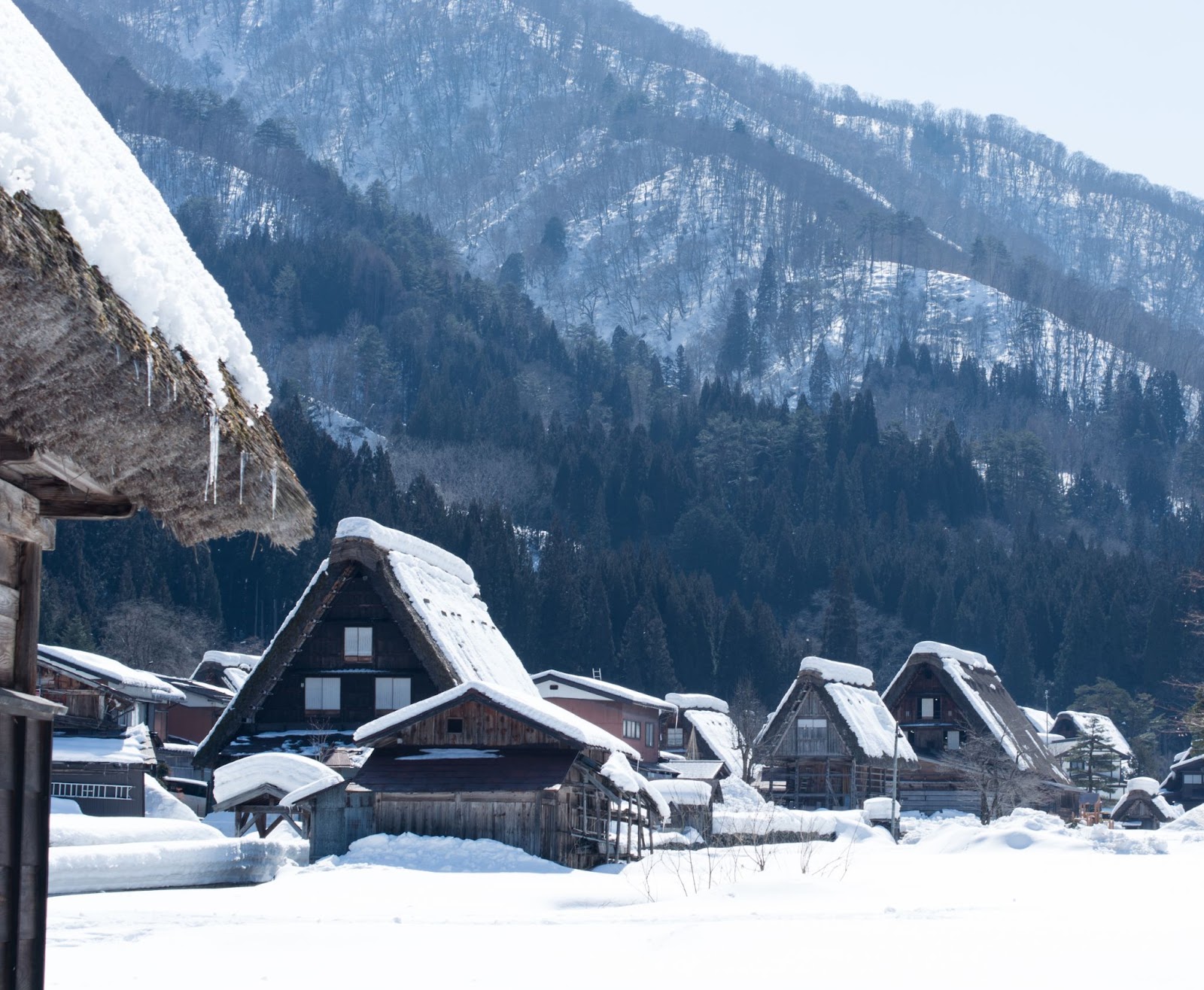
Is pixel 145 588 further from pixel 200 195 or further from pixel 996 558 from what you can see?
pixel 200 195

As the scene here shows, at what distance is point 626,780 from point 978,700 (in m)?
27.0

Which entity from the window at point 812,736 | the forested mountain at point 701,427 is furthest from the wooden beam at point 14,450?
the forested mountain at point 701,427

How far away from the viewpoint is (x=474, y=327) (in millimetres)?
123750

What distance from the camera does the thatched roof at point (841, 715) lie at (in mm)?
48969

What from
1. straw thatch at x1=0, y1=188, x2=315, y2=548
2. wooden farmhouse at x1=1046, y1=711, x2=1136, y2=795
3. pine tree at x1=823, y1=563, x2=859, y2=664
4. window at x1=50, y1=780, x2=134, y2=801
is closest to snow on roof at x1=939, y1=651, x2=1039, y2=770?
wooden farmhouse at x1=1046, y1=711, x2=1136, y2=795

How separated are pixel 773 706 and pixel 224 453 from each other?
217 ft

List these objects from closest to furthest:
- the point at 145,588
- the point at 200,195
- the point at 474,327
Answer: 1. the point at 145,588
2. the point at 474,327
3. the point at 200,195

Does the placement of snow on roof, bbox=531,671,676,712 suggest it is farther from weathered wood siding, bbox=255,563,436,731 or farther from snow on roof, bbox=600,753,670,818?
snow on roof, bbox=600,753,670,818

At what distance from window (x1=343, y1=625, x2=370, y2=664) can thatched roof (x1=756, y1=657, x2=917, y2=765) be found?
21376mm

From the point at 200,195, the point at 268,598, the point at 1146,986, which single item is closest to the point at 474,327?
the point at 200,195

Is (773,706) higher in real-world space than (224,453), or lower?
lower

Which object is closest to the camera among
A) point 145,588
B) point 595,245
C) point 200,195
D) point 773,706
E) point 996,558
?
point 145,588

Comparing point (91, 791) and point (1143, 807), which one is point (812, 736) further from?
point (91, 791)

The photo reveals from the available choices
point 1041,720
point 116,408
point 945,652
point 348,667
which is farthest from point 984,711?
point 116,408
